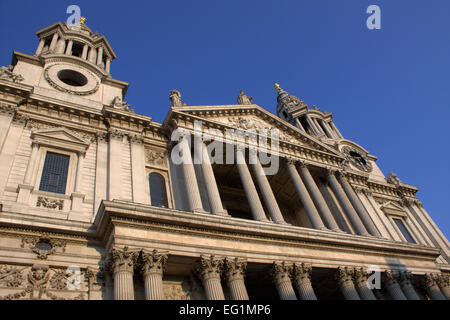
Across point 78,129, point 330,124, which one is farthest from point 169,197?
point 330,124

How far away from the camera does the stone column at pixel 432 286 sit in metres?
19.9

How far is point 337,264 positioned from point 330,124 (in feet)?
88.3

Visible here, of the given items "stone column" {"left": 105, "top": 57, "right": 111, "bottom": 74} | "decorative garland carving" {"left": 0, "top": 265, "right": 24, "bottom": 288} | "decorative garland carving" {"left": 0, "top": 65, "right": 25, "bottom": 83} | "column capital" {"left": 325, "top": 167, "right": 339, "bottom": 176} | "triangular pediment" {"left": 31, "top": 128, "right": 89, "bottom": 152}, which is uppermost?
"stone column" {"left": 105, "top": 57, "right": 111, "bottom": 74}

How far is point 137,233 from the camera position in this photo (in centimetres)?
1357

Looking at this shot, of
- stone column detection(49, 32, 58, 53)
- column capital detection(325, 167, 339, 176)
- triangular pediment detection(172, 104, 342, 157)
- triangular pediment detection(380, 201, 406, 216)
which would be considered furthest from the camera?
triangular pediment detection(380, 201, 406, 216)

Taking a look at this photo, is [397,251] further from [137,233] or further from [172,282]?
[137,233]

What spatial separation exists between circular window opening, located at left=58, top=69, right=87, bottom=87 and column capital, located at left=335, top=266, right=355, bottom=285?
1867 cm

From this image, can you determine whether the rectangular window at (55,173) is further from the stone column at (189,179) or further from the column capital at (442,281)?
the column capital at (442,281)

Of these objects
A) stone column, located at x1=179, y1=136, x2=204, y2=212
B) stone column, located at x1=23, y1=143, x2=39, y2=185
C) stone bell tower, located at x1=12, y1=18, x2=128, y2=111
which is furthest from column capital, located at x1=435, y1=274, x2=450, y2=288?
stone column, located at x1=23, y1=143, x2=39, y2=185

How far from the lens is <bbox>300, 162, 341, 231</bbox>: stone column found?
21156mm

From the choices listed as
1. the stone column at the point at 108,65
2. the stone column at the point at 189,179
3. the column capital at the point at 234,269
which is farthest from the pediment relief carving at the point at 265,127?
the stone column at the point at 108,65
